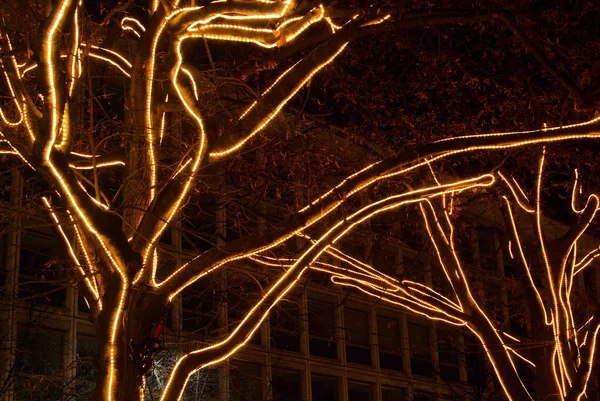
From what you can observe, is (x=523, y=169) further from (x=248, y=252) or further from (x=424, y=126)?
(x=248, y=252)

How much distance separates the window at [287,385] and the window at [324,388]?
616mm

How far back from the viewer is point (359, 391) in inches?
1035

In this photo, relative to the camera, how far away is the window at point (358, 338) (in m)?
26.0

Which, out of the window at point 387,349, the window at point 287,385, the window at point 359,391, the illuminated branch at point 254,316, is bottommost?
the illuminated branch at point 254,316

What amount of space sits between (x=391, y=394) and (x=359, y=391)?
4.20ft

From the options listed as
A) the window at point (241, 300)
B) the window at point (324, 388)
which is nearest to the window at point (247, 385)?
the window at point (241, 300)

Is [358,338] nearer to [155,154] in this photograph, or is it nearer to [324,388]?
[324,388]

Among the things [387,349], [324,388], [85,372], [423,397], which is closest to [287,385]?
[324,388]

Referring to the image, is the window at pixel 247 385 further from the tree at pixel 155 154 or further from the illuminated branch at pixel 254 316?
the illuminated branch at pixel 254 316

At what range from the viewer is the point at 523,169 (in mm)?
13648

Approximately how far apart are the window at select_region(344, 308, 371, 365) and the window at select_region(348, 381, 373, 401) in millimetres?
622

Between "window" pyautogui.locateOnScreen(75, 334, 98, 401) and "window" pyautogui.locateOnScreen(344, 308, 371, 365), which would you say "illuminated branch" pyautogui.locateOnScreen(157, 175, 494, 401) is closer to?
"window" pyautogui.locateOnScreen(75, 334, 98, 401)

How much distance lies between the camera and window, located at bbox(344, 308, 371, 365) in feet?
85.1

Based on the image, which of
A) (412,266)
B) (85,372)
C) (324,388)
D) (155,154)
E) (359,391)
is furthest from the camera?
(359,391)
